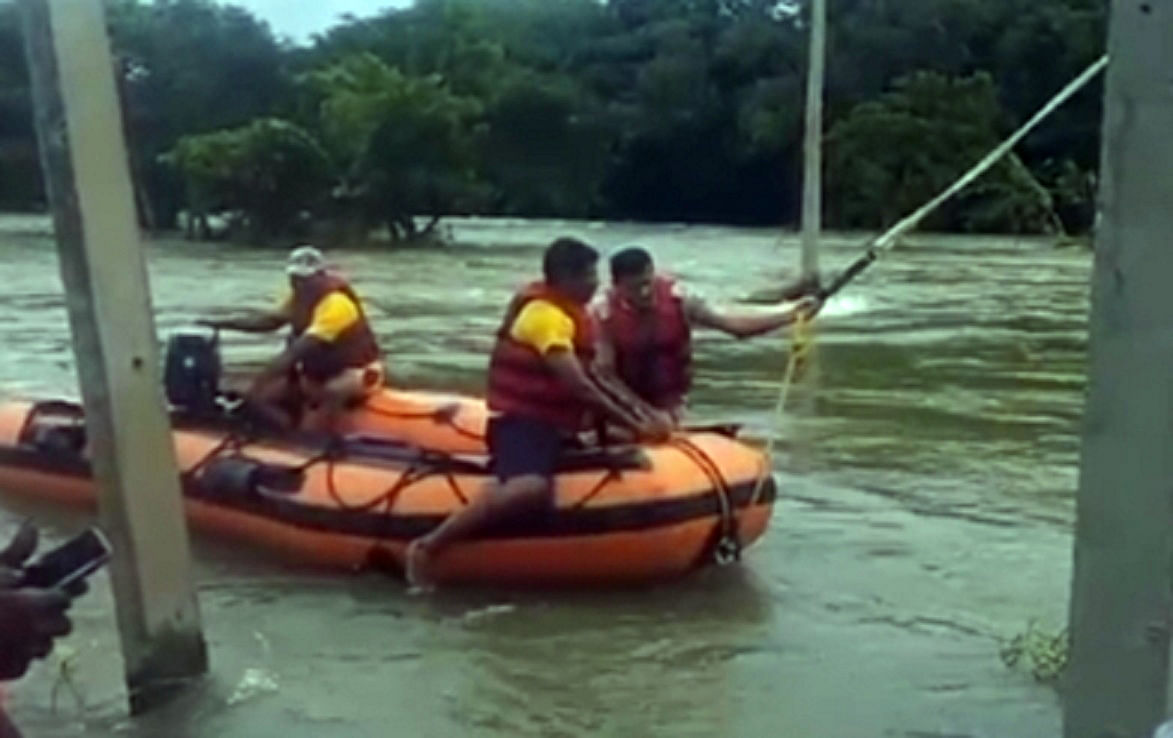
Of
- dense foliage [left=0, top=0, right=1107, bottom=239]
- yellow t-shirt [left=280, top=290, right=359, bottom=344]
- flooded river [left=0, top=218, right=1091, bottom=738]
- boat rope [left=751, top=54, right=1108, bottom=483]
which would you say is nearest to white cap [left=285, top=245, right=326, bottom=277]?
yellow t-shirt [left=280, top=290, right=359, bottom=344]

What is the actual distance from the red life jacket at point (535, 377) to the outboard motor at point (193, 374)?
2224 mm

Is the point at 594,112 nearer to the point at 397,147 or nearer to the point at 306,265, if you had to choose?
the point at 397,147

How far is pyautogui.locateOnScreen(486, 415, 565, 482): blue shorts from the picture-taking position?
8281mm

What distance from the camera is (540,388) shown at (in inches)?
326

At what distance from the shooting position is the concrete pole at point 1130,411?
10.6 feet

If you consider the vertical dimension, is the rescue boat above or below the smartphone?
below

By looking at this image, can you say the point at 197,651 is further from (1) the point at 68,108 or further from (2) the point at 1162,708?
(2) the point at 1162,708

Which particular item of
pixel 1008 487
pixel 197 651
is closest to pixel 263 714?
pixel 197 651

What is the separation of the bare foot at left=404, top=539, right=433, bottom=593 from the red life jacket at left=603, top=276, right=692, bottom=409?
3.55 feet

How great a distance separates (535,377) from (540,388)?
0.04 metres

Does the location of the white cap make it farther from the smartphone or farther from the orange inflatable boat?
the smartphone

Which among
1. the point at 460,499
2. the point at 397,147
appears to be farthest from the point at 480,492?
the point at 397,147

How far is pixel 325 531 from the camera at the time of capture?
29.0ft

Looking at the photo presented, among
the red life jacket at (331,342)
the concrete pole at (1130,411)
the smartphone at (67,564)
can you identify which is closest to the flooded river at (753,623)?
the red life jacket at (331,342)
